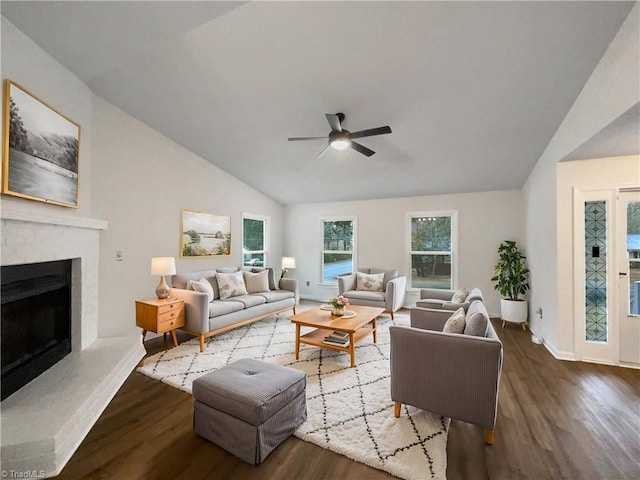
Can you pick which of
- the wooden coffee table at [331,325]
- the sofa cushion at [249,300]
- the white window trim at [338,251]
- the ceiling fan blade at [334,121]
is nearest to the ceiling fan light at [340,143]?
the ceiling fan blade at [334,121]

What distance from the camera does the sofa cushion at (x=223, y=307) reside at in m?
3.89

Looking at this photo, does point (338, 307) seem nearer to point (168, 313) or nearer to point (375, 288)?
point (375, 288)

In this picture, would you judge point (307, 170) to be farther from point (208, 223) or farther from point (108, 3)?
point (108, 3)

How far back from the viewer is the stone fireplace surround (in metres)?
1.55

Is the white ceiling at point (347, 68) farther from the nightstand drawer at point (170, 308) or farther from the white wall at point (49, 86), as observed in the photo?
the nightstand drawer at point (170, 308)

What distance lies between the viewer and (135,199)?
13.3 ft

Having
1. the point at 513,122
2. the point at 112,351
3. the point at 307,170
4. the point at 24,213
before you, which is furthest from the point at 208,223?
the point at 513,122

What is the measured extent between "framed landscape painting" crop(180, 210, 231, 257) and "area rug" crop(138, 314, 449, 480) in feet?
4.96

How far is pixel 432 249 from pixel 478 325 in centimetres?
402

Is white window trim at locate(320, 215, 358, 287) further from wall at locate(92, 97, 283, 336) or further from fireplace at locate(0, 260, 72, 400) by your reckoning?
fireplace at locate(0, 260, 72, 400)

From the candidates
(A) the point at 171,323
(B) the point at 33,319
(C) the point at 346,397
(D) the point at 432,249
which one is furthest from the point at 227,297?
(D) the point at 432,249

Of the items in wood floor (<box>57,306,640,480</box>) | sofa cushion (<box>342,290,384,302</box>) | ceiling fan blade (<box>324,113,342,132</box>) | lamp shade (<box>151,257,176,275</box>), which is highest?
ceiling fan blade (<box>324,113,342,132</box>)

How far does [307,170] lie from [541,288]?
3961 mm

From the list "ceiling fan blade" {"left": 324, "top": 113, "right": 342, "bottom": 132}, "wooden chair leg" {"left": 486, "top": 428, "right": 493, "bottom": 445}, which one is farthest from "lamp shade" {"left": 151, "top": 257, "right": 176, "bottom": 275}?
"wooden chair leg" {"left": 486, "top": 428, "right": 493, "bottom": 445}
